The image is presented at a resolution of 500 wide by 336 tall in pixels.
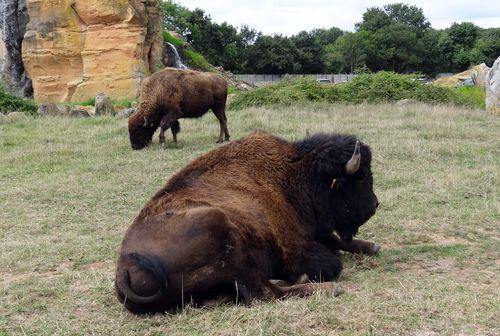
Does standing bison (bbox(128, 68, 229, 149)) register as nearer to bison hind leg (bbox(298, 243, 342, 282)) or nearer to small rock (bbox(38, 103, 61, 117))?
small rock (bbox(38, 103, 61, 117))

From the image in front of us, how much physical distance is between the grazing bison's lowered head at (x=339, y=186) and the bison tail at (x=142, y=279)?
1.77m

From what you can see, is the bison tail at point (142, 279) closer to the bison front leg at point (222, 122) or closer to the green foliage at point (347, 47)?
the bison front leg at point (222, 122)

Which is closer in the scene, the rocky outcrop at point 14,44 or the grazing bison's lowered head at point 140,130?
the grazing bison's lowered head at point 140,130

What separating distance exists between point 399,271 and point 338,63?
60.0m

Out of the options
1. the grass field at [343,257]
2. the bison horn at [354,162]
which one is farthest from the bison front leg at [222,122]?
the bison horn at [354,162]

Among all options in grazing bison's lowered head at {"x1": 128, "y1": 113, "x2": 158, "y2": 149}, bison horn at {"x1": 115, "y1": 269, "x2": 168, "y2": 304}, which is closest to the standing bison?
grazing bison's lowered head at {"x1": 128, "y1": 113, "x2": 158, "y2": 149}

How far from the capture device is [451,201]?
8.09 m

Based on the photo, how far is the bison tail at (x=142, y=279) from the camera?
165 inches

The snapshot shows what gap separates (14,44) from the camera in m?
29.8

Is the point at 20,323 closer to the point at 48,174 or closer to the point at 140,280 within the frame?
the point at 140,280

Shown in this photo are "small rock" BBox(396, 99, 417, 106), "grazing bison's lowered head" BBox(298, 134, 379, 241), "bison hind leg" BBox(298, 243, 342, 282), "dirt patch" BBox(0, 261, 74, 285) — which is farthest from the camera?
"small rock" BBox(396, 99, 417, 106)

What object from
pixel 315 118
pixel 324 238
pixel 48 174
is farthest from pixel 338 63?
pixel 324 238

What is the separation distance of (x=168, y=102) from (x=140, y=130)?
2.93 feet

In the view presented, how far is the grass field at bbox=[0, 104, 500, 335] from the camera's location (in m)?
4.05
